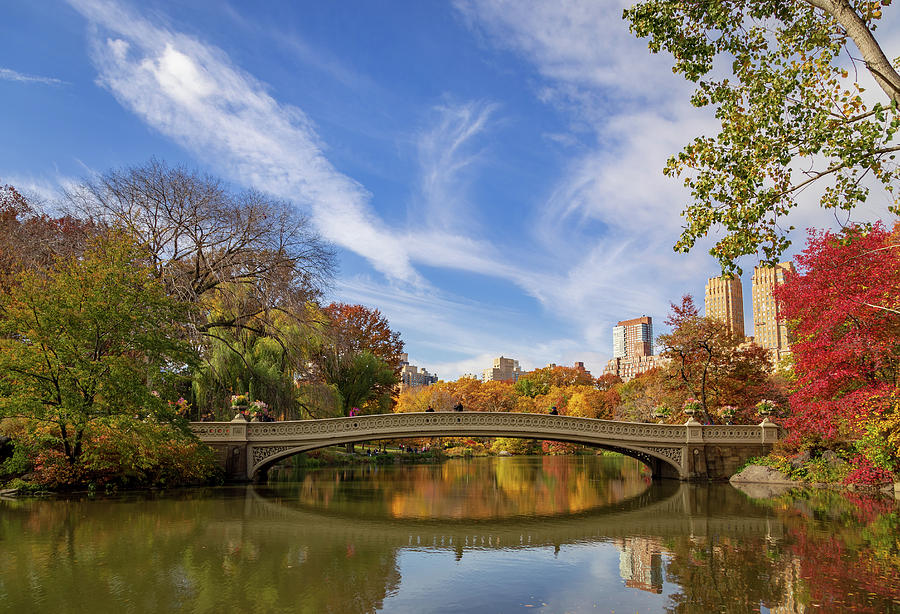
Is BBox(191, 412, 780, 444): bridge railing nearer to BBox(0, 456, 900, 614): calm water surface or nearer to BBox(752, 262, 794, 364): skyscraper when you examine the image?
BBox(0, 456, 900, 614): calm water surface

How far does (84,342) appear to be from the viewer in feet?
55.5

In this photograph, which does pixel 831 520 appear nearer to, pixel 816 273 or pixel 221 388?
pixel 816 273

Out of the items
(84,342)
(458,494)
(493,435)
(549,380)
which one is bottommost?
(458,494)

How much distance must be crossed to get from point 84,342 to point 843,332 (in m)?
21.8

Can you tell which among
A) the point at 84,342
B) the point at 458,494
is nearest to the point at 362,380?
the point at 458,494

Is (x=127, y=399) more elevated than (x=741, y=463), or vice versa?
(x=127, y=399)

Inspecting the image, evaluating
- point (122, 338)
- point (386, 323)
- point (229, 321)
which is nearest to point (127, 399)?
point (122, 338)

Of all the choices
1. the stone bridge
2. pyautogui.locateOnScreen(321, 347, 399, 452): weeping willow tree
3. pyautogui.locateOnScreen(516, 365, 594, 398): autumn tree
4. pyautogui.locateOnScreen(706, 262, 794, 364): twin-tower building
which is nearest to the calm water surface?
the stone bridge

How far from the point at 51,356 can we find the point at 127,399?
6.91 ft

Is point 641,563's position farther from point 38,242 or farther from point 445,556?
point 38,242

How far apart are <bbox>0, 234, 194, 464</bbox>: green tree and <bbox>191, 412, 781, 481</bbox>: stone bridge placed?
18.2 feet

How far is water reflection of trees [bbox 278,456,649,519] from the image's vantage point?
54.6 feet

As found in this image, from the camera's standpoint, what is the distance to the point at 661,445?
82.7 feet

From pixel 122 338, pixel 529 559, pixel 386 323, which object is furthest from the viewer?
pixel 386 323
